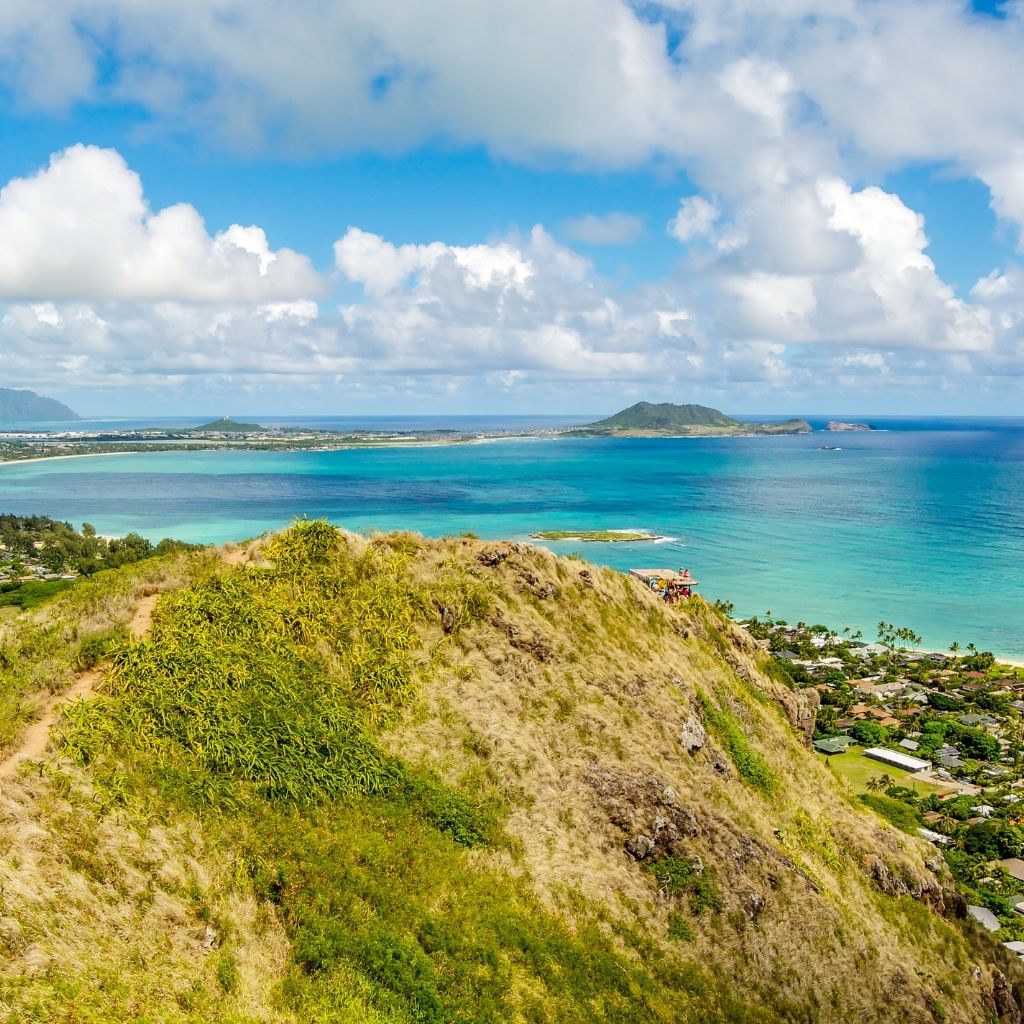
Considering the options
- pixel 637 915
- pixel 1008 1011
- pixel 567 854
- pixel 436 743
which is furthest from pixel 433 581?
pixel 1008 1011

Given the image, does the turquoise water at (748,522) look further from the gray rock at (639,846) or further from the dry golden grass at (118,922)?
the dry golden grass at (118,922)

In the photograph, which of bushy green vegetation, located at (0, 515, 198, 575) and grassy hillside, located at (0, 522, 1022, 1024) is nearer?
grassy hillside, located at (0, 522, 1022, 1024)

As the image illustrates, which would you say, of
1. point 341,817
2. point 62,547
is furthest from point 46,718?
point 62,547

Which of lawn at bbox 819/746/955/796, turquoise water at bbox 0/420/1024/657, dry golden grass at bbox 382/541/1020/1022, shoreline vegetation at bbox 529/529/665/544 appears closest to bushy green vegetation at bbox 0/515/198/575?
turquoise water at bbox 0/420/1024/657

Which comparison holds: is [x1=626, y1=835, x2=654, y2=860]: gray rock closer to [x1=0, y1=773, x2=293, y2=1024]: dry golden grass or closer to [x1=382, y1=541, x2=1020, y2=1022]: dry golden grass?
[x1=382, y1=541, x2=1020, y2=1022]: dry golden grass

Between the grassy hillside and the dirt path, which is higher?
the dirt path

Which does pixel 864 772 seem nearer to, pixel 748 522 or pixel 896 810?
pixel 896 810

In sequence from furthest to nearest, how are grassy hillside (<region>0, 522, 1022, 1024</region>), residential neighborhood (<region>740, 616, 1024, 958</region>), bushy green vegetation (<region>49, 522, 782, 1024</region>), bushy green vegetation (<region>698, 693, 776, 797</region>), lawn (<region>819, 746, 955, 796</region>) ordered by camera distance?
1. lawn (<region>819, 746, 955, 796</region>)
2. residential neighborhood (<region>740, 616, 1024, 958</region>)
3. bushy green vegetation (<region>698, 693, 776, 797</region>)
4. bushy green vegetation (<region>49, 522, 782, 1024</region>)
5. grassy hillside (<region>0, 522, 1022, 1024</region>)
